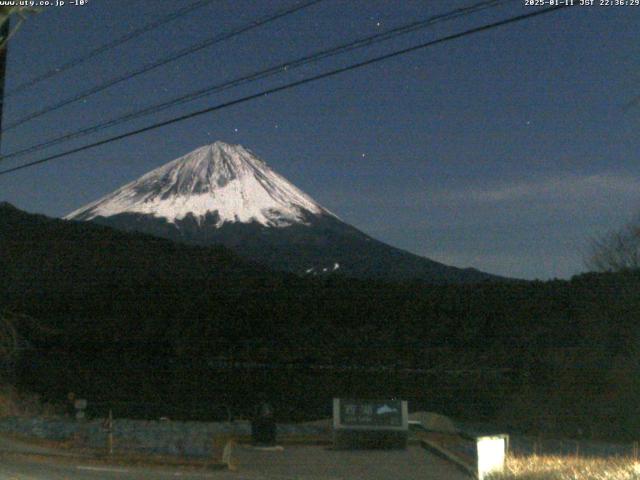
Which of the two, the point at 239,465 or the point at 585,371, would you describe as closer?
the point at 239,465

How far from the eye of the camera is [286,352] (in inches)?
2452

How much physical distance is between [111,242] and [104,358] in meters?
26.4

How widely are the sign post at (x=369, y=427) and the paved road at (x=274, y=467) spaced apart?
13.9 inches

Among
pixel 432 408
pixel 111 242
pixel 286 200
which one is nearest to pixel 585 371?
pixel 432 408

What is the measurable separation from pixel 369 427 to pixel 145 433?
5.94 m

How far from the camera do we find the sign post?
62.1ft

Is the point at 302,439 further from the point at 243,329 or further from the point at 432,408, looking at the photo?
the point at 243,329

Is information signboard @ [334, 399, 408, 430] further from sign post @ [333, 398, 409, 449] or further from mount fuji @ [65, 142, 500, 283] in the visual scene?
mount fuji @ [65, 142, 500, 283]

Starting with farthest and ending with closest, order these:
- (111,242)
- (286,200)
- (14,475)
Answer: (286,200), (111,242), (14,475)

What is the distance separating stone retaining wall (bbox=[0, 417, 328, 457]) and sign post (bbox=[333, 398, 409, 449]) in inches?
111

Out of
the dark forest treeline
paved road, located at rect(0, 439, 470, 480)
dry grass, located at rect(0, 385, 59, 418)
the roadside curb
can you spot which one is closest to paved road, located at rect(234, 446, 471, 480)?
paved road, located at rect(0, 439, 470, 480)

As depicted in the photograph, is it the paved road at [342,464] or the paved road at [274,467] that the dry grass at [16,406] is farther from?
the paved road at [342,464]

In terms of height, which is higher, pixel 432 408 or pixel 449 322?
pixel 449 322

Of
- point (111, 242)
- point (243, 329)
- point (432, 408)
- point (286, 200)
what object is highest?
point (286, 200)
